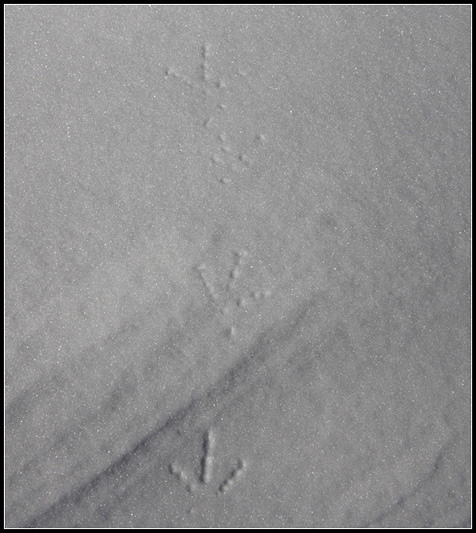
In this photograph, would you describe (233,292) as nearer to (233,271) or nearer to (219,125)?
(233,271)

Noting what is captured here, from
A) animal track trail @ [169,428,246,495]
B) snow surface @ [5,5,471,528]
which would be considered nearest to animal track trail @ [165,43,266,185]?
snow surface @ [5,5,471,528]

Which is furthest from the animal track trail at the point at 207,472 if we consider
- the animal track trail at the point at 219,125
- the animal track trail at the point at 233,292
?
the animal track trail at the point at 219,125

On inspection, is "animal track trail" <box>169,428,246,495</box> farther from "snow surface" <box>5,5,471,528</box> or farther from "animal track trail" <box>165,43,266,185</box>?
"animal track trail" <box>165,43,266,185</box>

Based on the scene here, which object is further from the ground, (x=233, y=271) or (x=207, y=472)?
(x=233, y=271)

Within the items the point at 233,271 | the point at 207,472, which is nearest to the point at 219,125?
the point at 233,271

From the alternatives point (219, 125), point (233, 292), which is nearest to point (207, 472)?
point (233, 292)

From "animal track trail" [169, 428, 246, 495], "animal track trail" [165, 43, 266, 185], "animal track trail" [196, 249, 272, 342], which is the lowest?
"animal track trail" [169, 428, 246, 495]

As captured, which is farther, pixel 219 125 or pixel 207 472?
pixel 219 125

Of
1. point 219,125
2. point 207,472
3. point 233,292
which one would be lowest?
point 207,472
